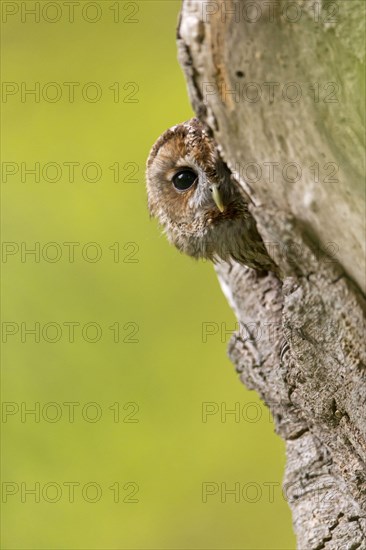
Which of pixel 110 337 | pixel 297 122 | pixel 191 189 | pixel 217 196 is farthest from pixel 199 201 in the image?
pixel 110 337

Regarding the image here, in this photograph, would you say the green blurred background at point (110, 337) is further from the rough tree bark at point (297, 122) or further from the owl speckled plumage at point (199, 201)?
the rough tree bark at point (297, 122)

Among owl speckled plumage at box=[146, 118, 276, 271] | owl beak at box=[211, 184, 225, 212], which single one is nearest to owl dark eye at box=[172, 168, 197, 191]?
owl speckled plumage at box=[146, 118, 276, 271]

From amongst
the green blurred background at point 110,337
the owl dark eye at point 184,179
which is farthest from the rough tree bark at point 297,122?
the green blurred background at point 110,337

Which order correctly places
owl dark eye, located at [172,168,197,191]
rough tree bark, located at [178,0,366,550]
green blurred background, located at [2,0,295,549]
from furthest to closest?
1. green blurred background, located at [2,0,295,549]
2. owl dark eye, located at [172,168,197,191]
3. rough tree bark, located at [178,0,366,550]

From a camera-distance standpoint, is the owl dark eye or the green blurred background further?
the green blurred background

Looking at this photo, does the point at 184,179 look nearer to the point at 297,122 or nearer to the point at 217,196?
the point at 217,196

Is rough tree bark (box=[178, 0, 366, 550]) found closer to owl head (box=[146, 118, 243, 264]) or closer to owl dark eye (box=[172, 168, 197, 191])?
owl head (box=[146, 118, 243, 264])
